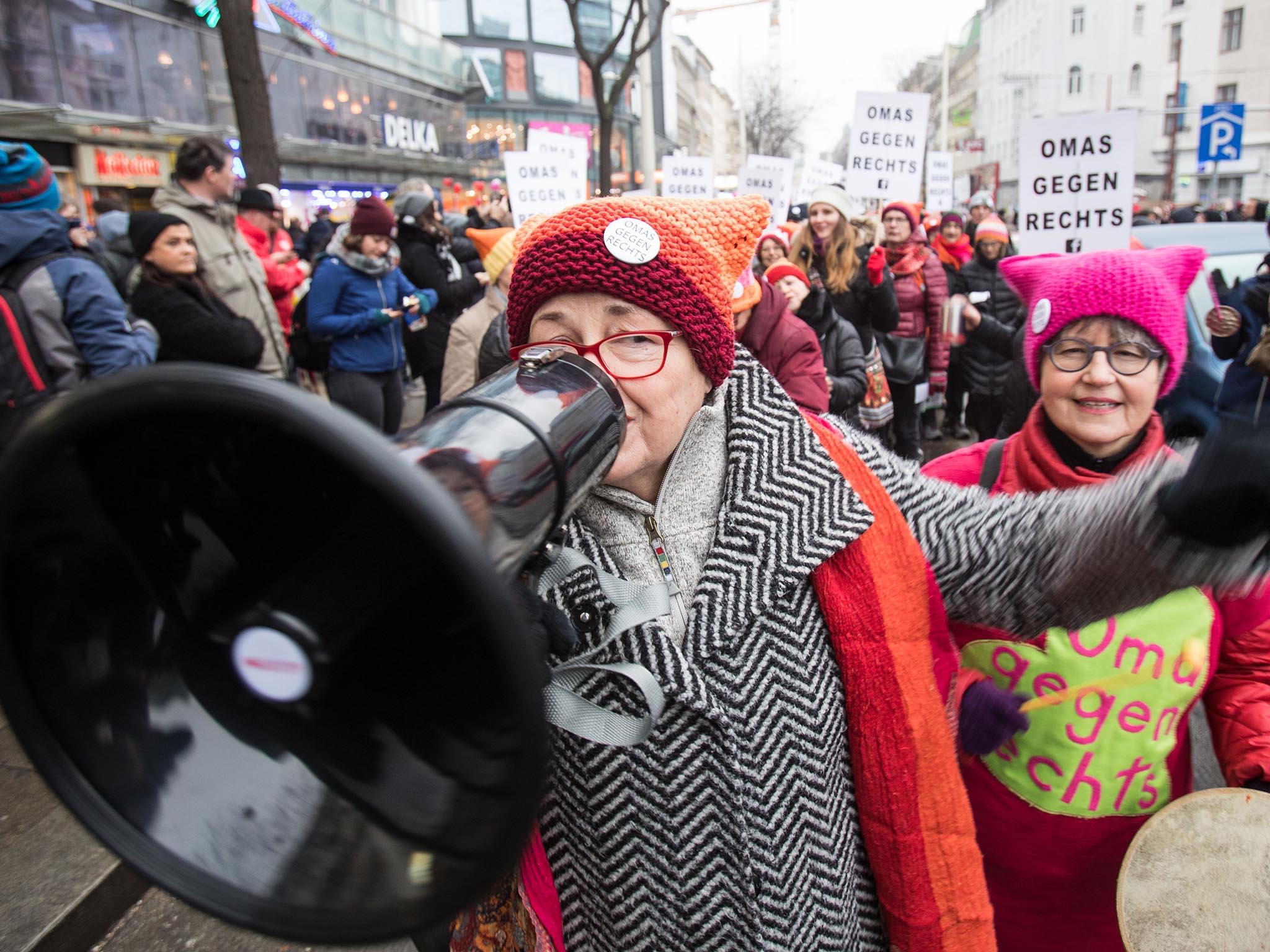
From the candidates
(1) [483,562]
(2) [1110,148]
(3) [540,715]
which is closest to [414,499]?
(1) [483,562]

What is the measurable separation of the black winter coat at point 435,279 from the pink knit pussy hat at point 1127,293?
515 centimetres

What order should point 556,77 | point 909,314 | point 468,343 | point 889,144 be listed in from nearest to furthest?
point 468,343 < point 909,314 < point 889,144 < point 556,77

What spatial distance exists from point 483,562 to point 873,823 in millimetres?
988

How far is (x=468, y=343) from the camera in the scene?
4285 mm

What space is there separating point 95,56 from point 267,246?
10.6 m

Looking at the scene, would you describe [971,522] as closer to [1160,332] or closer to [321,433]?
[1160,332]

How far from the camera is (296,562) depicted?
0.71 m

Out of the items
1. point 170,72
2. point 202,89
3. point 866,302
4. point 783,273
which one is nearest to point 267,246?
point 783,273

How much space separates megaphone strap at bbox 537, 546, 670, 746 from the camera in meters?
1.08

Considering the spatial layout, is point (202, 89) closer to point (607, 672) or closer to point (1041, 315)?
point (1041, 315)

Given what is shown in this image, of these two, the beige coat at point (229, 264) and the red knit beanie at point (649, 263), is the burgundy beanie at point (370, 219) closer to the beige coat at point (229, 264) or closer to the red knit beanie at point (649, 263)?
the beige coat at point (229, 264)

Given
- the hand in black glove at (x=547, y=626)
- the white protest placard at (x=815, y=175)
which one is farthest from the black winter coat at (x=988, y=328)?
the hand in black glove at (x=547, y=626)

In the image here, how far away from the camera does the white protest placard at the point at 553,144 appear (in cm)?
649

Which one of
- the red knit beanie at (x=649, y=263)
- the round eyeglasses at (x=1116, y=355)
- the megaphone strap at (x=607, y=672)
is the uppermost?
the red knit beanie at (x=649, y=263)
